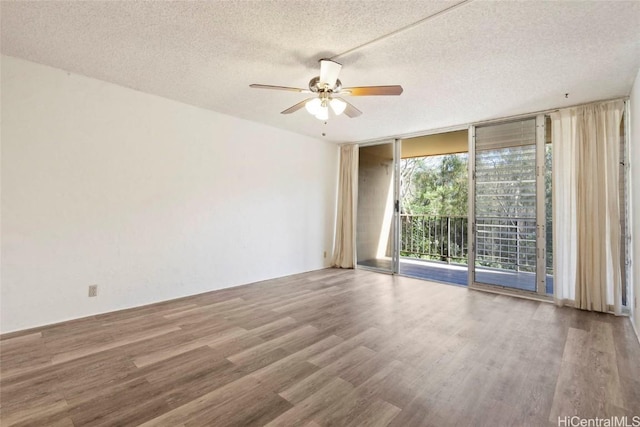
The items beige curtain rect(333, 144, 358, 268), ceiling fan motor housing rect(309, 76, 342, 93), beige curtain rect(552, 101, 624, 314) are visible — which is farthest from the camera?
beige curtain rect(333, 144, 358, 268)

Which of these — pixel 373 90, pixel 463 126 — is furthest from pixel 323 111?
pixel 463 126

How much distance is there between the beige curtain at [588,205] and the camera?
123 inches

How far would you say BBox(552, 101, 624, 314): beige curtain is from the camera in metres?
3.12

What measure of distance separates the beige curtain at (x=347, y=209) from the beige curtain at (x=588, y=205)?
2980mm

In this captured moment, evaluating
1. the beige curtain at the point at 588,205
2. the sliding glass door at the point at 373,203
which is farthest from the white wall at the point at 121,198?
the beige curtain at the point at 588,205

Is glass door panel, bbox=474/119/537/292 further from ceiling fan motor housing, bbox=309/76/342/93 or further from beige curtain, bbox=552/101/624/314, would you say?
ceiling fan motor housing, bbox=309/76/342/93

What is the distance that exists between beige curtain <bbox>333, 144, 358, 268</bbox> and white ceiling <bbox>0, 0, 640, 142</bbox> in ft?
7.31

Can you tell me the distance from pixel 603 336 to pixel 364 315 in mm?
2118

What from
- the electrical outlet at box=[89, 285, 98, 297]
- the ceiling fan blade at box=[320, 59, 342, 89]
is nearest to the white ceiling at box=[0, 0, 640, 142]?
the ceiling fan blade at box=[320, 59, 342, 89]

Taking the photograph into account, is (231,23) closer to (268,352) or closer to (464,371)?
(268,352)

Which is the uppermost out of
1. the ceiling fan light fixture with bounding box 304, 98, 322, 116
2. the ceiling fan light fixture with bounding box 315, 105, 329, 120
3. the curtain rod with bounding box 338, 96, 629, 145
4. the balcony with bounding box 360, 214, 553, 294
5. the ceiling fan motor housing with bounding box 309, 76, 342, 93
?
the curtain rod with bounding box 338, 96, 629, 145

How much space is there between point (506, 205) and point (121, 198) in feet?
15.7

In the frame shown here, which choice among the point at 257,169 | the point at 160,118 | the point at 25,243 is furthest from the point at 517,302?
the point at 25,243

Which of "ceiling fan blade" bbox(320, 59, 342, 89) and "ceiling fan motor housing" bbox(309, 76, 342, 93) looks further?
"ceiling fan motor housing" bbox(309, 76, 342, 93)
